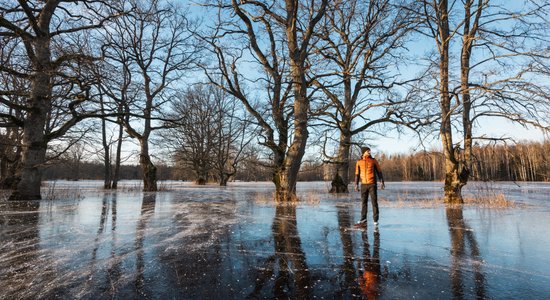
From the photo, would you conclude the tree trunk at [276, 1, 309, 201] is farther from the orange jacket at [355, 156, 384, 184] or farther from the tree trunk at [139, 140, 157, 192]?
the tree trunk at [139, 140, 157, 192]

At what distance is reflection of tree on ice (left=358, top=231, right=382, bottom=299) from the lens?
3.34m

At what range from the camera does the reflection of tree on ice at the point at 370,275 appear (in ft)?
11.0

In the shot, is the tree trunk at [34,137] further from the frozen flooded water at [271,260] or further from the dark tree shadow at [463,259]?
the dark tree shadow at [463,259]

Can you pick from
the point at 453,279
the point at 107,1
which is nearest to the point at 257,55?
the point at 107,1

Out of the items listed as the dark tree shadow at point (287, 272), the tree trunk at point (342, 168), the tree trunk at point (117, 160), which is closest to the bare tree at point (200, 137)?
the tree trunk at point (117, 160)

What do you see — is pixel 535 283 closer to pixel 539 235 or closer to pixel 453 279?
pixel 453 279

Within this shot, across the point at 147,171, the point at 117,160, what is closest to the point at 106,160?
the point at 117,160

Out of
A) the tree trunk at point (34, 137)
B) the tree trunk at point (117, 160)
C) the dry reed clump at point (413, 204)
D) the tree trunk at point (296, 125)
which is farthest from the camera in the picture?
the tree trunk at point (117, 160)

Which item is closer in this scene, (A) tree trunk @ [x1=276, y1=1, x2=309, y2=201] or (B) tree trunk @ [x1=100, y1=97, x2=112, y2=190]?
(A) tree trunk @ [x1=276, y1=1, x2=309, y2=201]

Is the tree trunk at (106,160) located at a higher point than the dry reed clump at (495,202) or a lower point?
higher

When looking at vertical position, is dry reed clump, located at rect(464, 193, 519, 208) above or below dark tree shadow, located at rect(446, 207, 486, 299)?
above

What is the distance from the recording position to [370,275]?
12.8ft

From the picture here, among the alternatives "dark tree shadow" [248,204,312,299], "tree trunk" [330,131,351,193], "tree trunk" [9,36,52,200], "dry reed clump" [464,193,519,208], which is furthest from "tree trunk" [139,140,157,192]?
"dry reed clump" [464,193,519,208]

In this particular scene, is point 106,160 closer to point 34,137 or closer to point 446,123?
point 34,137
